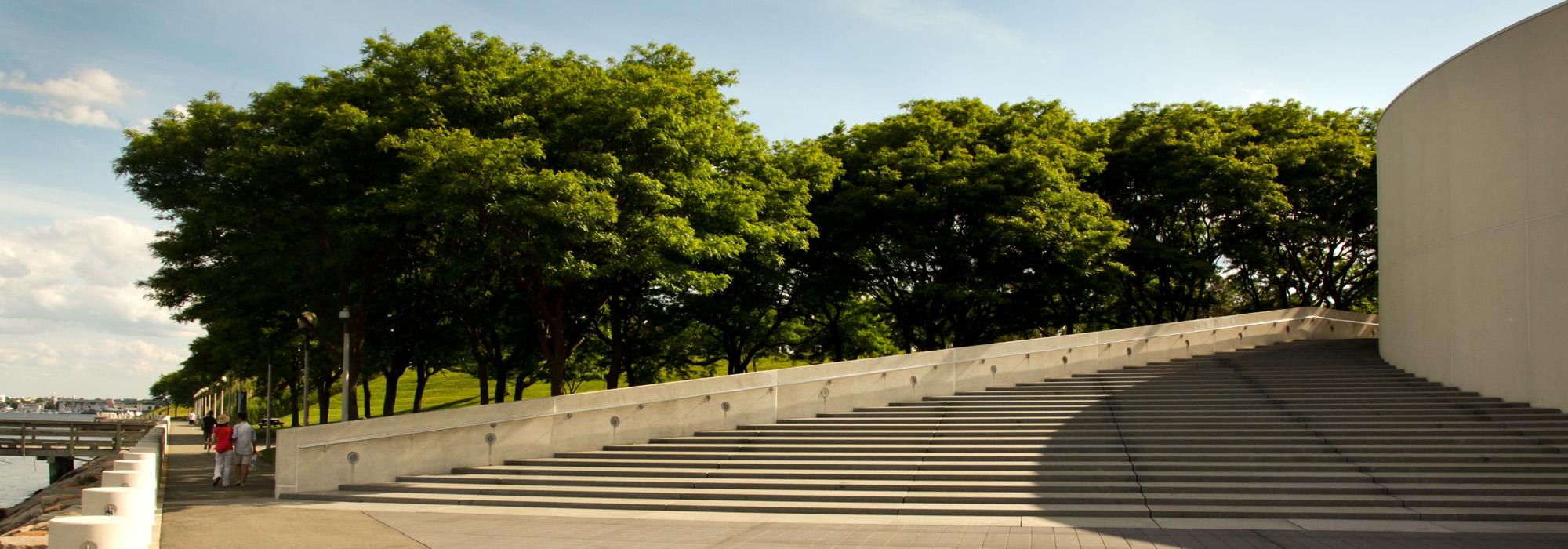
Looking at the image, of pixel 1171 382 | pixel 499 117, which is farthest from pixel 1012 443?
pixel 499 117

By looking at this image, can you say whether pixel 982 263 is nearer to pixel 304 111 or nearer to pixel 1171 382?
pixel 1171 382

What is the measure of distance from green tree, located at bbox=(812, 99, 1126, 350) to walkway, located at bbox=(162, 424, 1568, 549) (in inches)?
619

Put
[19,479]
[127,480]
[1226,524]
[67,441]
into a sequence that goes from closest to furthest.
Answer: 1. [127,480]
2. [1226,524]
3. [67,441]
4. [19,479]

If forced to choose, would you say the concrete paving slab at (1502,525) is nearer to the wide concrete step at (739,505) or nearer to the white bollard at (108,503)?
the wide concrete step at (739,505)

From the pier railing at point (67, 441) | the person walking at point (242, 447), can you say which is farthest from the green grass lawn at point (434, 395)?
the person walking at point (242, 447)

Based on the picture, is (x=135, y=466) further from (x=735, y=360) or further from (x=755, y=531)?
(x=735, y=360)

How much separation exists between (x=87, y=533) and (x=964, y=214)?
24842 mm

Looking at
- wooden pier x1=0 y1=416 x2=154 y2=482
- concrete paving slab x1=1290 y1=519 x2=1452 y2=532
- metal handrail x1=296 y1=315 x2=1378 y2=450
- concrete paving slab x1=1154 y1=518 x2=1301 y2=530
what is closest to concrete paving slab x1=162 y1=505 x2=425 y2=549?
metal handrail x1=296 y1=315 x2=1378 y2=450

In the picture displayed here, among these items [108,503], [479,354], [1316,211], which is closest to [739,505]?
[108,503]

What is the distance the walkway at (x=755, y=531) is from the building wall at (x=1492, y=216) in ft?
24.7

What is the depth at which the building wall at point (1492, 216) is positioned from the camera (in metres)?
17.8

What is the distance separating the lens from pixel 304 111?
68.0 feet

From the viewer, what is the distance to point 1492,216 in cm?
1917

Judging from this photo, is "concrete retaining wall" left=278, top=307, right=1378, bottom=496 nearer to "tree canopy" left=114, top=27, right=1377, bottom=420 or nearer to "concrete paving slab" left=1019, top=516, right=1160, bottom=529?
"tree canopy" left=114, top=27, right=1377, bottom=420
